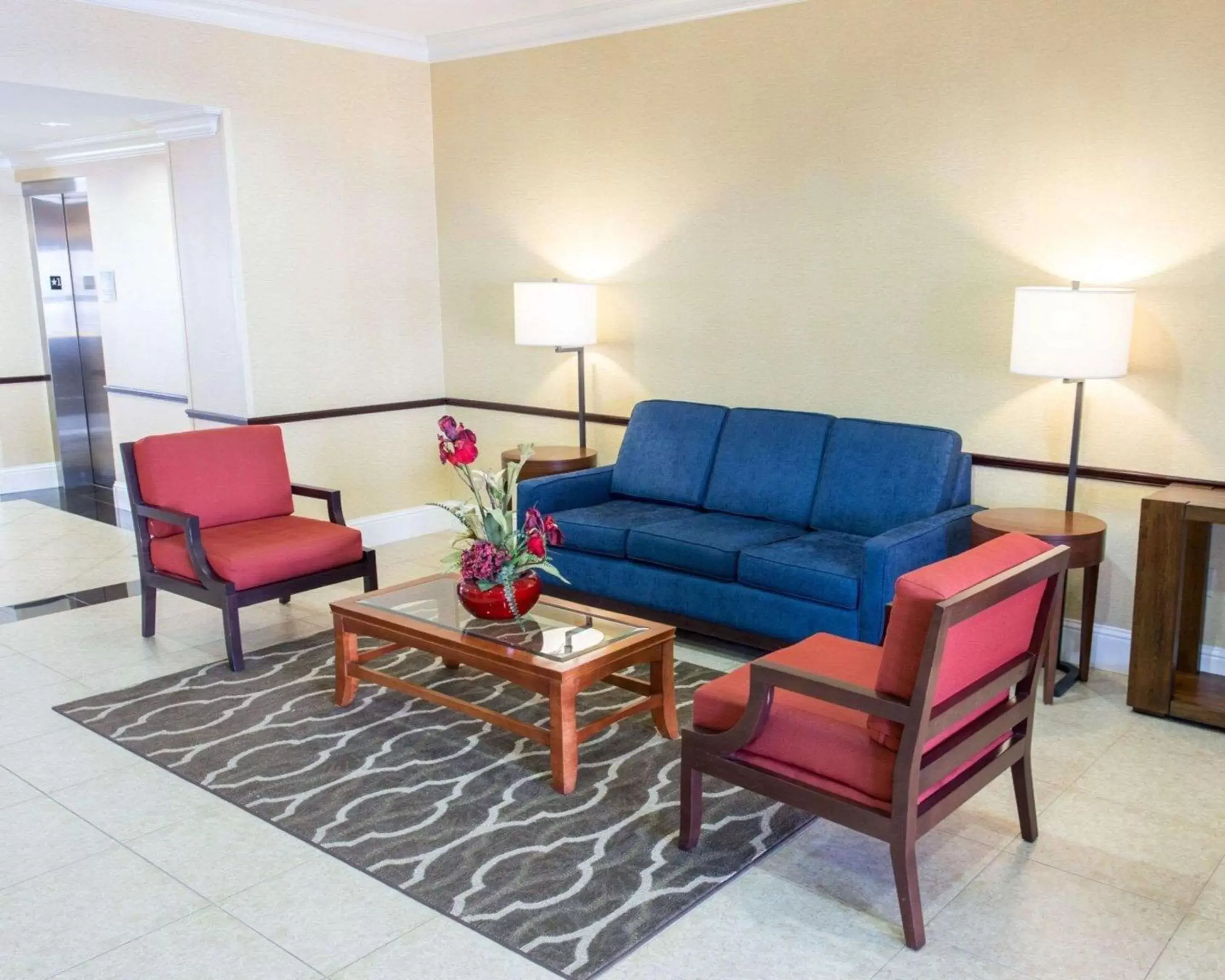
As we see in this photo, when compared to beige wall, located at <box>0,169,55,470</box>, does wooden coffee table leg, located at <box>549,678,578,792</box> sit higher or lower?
lower

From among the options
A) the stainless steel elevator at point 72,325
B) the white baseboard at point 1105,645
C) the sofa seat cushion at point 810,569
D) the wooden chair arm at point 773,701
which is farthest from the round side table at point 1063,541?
the stainless steel elevator at point 72,325

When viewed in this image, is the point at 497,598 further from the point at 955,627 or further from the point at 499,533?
the point at 955,627

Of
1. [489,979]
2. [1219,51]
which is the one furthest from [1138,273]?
[489,979]

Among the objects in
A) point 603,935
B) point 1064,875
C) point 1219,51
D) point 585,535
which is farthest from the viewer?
point 585,535

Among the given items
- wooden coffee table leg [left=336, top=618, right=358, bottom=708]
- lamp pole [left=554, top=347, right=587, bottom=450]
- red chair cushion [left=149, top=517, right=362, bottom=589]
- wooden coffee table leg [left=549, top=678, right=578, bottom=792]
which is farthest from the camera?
lamp pole [left=554, top=347, right=587, bottom=450]

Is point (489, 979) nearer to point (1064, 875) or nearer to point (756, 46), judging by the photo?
point (1064, 875)

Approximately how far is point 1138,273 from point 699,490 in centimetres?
211

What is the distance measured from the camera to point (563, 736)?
3.38 metres

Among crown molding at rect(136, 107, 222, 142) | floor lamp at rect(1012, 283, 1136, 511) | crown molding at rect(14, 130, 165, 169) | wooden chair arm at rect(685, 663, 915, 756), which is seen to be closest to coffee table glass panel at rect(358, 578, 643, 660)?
wooden chair arm at rect(685, 663, 915, 756)

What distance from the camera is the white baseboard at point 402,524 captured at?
260 inches

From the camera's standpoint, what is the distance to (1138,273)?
4.19 metres

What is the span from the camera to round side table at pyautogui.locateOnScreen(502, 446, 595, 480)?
5.66m

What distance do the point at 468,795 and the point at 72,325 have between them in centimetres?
635

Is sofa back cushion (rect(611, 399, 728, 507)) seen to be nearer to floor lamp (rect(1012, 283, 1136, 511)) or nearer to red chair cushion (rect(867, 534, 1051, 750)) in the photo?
floor lamp (rect(1012, 283, 1136, 511))
